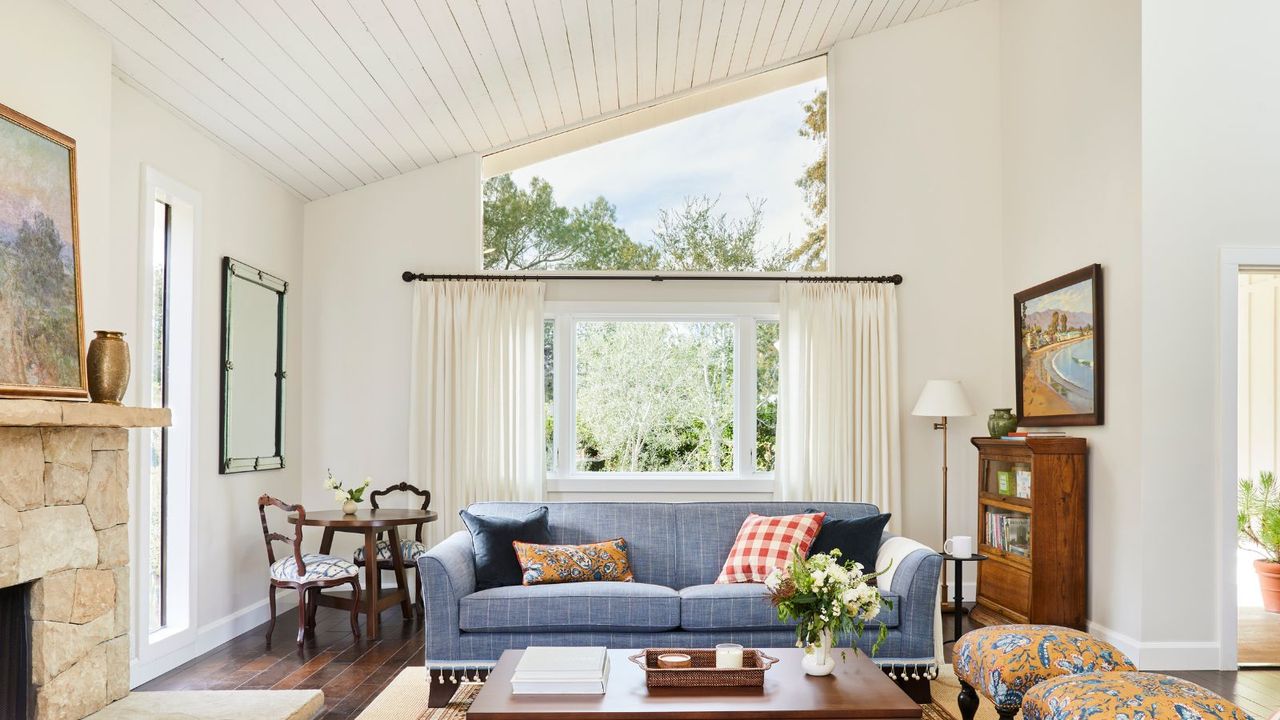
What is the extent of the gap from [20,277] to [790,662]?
9.23 feet

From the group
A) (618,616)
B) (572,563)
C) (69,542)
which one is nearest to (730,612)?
(618,616)

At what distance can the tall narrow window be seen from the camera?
192 inches

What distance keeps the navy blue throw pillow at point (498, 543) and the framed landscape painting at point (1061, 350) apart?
2.88 m

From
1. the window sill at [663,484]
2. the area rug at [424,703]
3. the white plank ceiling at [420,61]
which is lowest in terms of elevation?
the area rug at [424,703]

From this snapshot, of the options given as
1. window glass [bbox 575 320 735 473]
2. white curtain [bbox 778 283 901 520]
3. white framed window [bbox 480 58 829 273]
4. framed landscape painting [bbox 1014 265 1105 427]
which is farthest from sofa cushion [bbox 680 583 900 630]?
white framed window [bbox 480 58 829 273]

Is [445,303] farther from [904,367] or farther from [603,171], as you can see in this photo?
[904,367]

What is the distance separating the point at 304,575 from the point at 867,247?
13.0ft

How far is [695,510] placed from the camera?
4992mm

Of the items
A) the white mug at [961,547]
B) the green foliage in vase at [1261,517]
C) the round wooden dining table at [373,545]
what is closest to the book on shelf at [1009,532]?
the white mug at [961,547]

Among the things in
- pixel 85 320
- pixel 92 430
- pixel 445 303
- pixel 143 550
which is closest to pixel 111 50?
pixel 85 320

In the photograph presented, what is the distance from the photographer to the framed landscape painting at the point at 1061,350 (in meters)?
5.18

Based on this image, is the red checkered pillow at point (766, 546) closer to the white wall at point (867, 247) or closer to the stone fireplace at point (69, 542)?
the white wall at point (867, 247)

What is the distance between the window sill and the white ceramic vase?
3.33 m

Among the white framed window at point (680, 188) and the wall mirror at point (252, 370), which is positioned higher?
the white framed window at point (680, 188)
